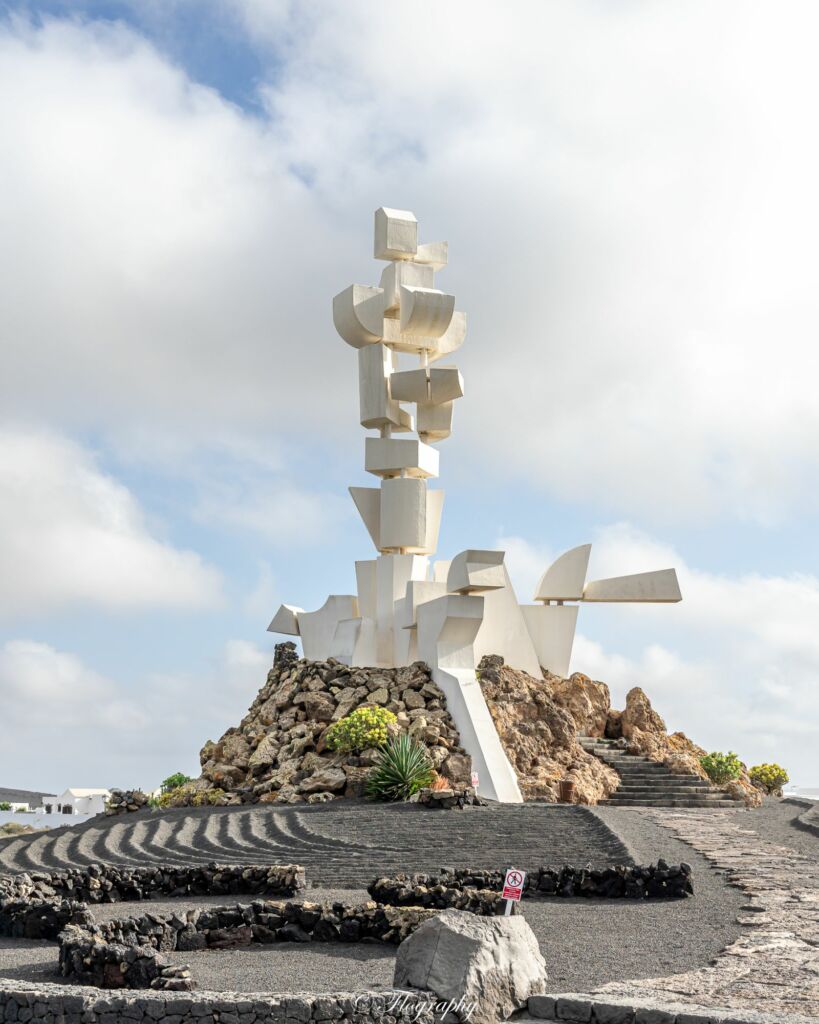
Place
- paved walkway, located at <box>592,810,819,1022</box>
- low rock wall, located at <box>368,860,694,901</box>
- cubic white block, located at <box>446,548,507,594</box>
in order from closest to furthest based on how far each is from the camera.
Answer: paved walkway, located at <box>592,810,819,1022</box> → low rock wall, located at <box>368,860,694,901</box> → cubic white block, located at <box>446,548,507,594</box>

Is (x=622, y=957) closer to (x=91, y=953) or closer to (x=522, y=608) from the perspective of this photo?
(x=91, y=953)

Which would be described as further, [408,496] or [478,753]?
[408,496]

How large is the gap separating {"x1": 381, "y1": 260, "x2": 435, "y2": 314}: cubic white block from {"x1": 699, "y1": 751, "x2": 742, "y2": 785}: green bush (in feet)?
39.9

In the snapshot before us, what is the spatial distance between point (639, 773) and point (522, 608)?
14.7 feet

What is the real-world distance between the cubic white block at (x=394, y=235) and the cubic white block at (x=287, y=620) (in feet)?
27.5

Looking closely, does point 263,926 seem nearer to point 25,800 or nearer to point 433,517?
point 433,517

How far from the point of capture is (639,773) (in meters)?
22.6

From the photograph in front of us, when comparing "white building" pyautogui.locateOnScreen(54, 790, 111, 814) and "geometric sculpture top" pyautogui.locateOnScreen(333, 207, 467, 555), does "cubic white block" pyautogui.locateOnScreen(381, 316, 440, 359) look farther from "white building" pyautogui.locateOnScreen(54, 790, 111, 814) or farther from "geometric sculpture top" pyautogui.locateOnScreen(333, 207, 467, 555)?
"white building" pyautogui.locateOnScreen(54, 790, 111, 814)

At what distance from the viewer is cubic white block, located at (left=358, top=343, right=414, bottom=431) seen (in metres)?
24.2

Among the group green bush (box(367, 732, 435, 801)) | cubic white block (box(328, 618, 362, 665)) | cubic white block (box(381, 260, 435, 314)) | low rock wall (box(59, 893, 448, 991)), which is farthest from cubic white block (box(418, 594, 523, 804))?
low rock wall (box(59, 893, 448, 991))

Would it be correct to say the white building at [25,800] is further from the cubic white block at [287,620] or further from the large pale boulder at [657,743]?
the large pale boulder at [657,743]

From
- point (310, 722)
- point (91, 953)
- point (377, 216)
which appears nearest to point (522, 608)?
point (310, 722)

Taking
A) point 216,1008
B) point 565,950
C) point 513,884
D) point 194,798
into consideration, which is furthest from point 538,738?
point 216,1008

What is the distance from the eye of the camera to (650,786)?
71.9 ft
